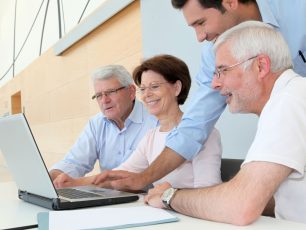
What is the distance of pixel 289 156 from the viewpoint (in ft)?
3.26

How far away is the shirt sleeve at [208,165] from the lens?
5.02 feet

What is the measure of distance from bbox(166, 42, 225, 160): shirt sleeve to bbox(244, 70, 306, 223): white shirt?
1.79 ft

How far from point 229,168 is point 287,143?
2.12 feet

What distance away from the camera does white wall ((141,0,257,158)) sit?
2.23 meters

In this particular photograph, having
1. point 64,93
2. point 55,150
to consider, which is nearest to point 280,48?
point 64,93

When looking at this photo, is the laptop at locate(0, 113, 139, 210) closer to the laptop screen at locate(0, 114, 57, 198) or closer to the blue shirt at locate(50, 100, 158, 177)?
the laptop screen at locate(0, 114, 57, 198)

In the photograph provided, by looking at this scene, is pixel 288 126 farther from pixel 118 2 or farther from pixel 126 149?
pixel 118 2

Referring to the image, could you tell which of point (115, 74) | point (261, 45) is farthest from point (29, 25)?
point (261, 45)

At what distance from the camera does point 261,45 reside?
3.87 ft

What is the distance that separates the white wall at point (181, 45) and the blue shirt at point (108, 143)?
0.42 metres

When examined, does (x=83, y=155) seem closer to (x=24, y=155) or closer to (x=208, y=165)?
(x=208, y=165)

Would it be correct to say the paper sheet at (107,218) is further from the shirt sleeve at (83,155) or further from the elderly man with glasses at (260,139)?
the shirt sleeve at (83,155)

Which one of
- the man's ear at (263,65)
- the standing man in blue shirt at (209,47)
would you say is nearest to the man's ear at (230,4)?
the standing man in blue shirt at (209,47)

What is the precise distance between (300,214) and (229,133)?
49.8 inches
